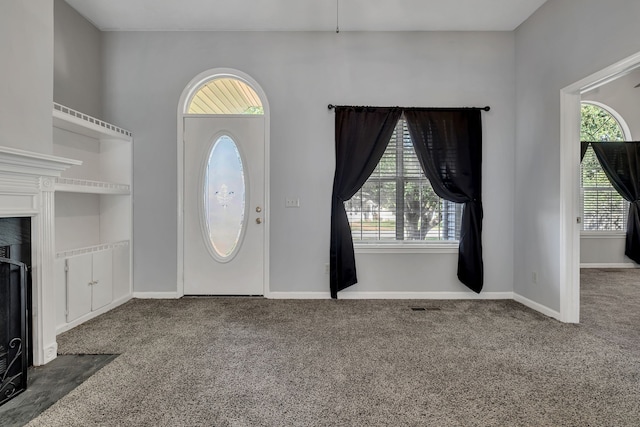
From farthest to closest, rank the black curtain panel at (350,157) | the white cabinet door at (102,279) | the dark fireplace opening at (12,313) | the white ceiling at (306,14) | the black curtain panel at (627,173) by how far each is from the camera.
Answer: the black curtain panel at (627,173), the black curtain panel at (350,157), the white ceiling at (306,14), the white cabinet door at (102,279), the dark fireplace opening at (12,313)

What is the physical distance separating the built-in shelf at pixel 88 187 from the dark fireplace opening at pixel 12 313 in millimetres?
654

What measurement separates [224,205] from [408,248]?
2168 mm

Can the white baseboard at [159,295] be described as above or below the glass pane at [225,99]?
below

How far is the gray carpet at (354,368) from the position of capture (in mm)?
1552

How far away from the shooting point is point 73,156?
3014 mm

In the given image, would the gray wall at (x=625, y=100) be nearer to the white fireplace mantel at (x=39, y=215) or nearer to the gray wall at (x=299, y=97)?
the gray wall at (x=299, y=97)

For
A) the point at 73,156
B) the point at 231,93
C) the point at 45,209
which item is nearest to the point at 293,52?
the point at 231,93

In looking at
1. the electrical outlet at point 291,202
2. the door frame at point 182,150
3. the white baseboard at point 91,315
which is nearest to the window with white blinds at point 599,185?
the electrical outlet at point 291,202

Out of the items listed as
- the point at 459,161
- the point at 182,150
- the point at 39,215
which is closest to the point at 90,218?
the point at 182,150

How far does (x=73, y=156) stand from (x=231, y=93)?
1757 mm

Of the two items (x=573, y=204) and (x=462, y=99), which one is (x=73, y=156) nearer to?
(x=462, y=99)

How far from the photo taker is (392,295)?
348 centimetres

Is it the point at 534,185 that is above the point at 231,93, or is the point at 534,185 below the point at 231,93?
Result: below

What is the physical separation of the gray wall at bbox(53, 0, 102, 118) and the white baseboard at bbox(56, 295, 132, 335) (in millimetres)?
2024
